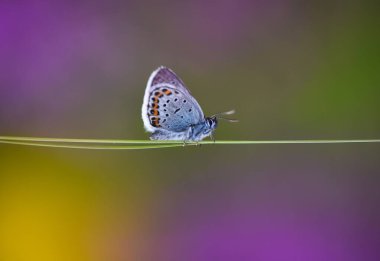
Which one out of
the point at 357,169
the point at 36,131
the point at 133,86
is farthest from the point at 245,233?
the point at 36,131

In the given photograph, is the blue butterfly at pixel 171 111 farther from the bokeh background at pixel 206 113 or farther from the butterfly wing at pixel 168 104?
the bokeh background at pixel 206 113

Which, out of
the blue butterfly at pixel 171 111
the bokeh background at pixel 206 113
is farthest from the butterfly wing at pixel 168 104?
the bokeh background at pixel 206 113

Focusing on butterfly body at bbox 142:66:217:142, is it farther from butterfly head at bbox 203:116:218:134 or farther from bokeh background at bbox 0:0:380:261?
bokeh background at bbox 0:0:380:261

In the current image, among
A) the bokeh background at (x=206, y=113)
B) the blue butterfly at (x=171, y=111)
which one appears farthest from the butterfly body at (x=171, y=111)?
the bokeh background at (x=206, y=113)

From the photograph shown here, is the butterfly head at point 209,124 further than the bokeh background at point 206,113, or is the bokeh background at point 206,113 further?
the bokeh background at point 206,113

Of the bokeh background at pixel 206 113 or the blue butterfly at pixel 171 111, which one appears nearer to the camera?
the blue butterfly at pixel 171 111

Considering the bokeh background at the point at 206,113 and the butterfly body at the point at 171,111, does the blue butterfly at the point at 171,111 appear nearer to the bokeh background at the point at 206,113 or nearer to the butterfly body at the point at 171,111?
the butterfly body at the point at 171,111

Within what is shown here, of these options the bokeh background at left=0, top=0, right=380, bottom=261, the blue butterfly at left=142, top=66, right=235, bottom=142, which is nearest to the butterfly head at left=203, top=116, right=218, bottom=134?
the blue butterfly at left=142, top=66, right=235, bottom=142

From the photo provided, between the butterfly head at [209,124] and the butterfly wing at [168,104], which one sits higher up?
the butterfly wing at [168,104]

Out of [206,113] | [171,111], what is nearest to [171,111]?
[171,111]

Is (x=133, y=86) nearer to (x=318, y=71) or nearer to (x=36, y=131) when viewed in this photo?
(x=36, y=131)
